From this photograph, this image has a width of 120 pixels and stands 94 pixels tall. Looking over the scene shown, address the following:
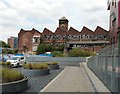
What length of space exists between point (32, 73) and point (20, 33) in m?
103

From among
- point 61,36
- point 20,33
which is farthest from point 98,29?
point 20,33

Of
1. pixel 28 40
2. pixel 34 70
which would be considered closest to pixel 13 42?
pixel 28 40

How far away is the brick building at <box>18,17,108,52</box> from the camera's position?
104062mm

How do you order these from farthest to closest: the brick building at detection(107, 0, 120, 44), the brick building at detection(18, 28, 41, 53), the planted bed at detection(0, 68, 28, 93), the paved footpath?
the brick building at detection(18, 28, 41, 53), the brick building at detection(107, 0, 120, 44), the paved footpath, the planted bed at detection(0, 68, 28, 93)

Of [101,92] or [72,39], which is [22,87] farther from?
[72,39]

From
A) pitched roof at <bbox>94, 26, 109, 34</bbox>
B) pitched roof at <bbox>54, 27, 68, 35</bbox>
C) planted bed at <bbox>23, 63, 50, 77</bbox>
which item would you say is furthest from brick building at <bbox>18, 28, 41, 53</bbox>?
planted bed at <bbox>23, 63, 50, 77</bbox>

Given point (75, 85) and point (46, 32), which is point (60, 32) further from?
point (75, 85)

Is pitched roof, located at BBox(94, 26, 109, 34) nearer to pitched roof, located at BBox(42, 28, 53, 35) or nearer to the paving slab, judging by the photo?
pitched roof, located at BBox(42, 28, 53, 35)

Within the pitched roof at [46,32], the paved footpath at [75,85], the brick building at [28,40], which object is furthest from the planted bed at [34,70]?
the brick building at [28,40]

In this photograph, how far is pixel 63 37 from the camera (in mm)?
110938

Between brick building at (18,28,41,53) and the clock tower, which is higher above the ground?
the clock tower

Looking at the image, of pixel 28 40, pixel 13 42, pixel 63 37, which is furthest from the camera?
pixel 13 42

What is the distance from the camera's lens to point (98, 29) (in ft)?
343

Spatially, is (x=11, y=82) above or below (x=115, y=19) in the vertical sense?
below
